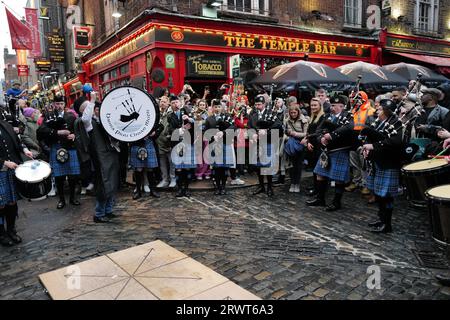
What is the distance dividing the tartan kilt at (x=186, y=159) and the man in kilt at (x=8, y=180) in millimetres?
2877

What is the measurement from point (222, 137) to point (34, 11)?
19.6 meters

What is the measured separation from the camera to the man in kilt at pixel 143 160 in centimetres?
671

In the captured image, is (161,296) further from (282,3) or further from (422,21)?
(422,21)

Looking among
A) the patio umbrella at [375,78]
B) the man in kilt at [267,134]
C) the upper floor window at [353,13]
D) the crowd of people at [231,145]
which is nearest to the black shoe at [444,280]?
the crowd of people at [231,145]

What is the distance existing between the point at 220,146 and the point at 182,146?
0.80 m

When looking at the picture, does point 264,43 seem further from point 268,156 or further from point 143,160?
point 143,160

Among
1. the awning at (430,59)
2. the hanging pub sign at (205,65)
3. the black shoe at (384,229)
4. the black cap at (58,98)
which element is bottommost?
the black shoe at (384,229)

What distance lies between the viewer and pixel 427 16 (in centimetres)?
1809

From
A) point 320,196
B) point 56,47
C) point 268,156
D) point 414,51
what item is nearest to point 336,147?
point 320,196

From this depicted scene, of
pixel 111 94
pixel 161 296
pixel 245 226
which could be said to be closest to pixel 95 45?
pixel 111 94

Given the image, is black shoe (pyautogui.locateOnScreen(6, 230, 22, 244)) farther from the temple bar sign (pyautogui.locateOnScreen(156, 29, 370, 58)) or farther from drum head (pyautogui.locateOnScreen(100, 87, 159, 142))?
the temple bar sign (pyautogui.locateOnScreen(156, 29, 370, 58))

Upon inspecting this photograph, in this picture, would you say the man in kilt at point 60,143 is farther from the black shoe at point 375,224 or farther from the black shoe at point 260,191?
the black shoe at point 375,224
